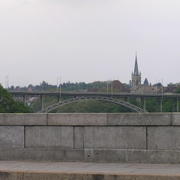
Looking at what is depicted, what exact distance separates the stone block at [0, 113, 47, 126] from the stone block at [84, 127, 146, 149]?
0.90 metres

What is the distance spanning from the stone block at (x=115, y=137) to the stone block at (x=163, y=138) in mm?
129

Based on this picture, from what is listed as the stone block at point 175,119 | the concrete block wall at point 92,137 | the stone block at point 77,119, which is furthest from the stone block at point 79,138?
the stone block at point 175,119

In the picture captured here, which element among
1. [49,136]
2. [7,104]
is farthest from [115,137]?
[7,104]

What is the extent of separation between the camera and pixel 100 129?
438 inches

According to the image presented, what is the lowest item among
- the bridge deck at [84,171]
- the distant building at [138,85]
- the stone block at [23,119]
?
the bridge deck at [84,171]

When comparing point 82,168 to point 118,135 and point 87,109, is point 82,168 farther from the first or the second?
point 87,109

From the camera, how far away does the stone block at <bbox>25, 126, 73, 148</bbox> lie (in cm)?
1123

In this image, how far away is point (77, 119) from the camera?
11.1 meters

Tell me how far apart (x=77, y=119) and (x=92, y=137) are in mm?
440

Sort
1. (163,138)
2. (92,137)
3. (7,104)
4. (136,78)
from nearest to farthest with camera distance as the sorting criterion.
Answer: (163,138) < (92,137) < (7,104) < (136,78)

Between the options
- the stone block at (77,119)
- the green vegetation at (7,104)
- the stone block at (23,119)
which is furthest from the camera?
the green vegetation at (7,104)

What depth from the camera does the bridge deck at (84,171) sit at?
321 inches

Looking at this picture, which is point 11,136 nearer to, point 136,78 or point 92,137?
point 92,137

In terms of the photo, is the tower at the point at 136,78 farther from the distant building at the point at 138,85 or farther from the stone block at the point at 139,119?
the stone block at the point at 139,119
